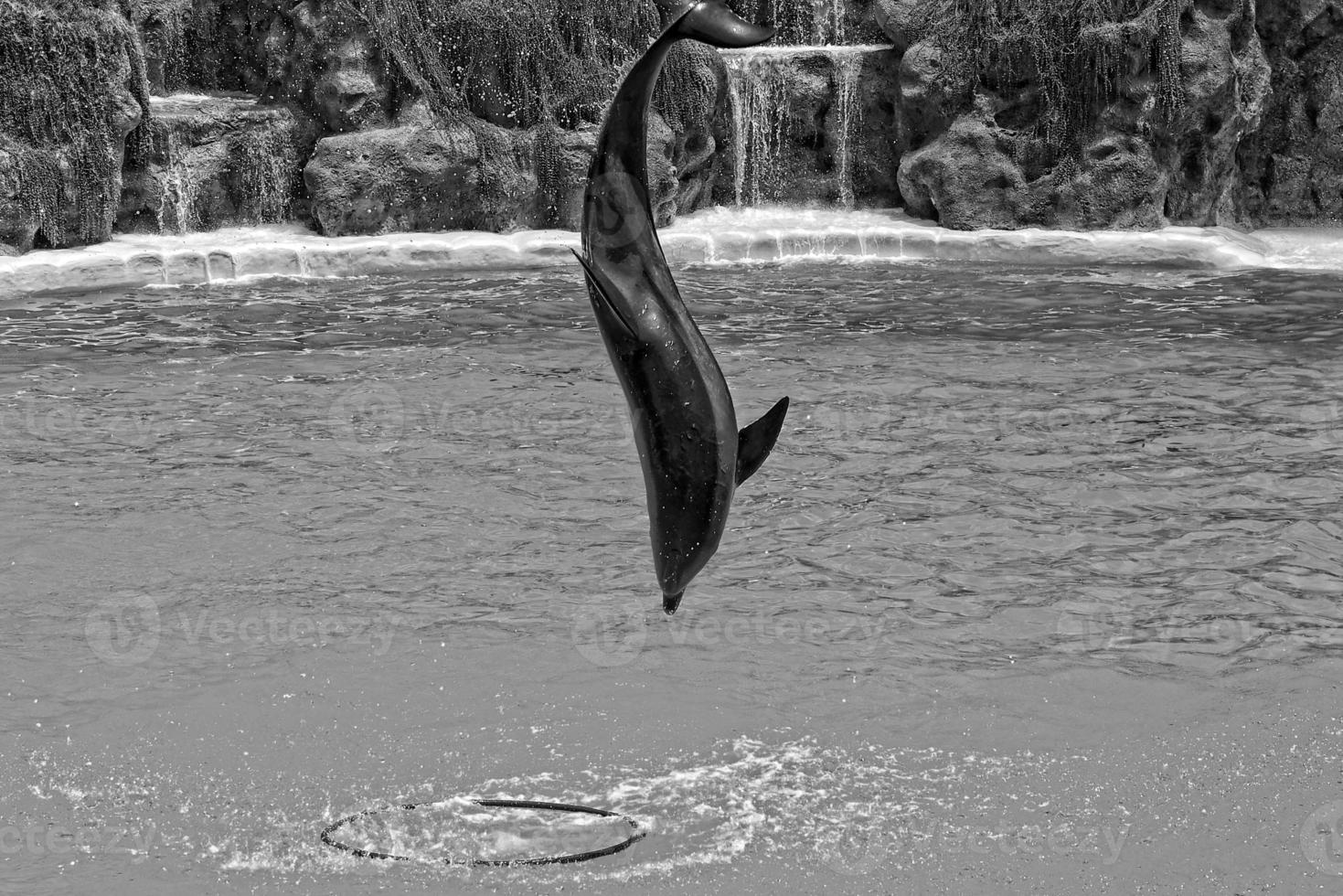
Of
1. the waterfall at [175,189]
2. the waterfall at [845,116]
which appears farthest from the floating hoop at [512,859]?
the waterfall at [845,116]

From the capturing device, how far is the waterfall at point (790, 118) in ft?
55.5

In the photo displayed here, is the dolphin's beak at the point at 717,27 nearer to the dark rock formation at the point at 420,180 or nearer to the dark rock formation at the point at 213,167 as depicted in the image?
the dark rock formation at the point at 420,180

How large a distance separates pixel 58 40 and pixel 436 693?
10.2 metres

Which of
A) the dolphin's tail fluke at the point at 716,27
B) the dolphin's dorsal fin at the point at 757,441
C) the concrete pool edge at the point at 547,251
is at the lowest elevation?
the concrete pool edge at the point at 547,251

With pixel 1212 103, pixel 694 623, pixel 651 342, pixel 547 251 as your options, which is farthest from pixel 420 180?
pixel 651 342

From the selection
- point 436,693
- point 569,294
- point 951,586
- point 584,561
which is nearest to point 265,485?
point 584,561

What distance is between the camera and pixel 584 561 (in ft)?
21.4

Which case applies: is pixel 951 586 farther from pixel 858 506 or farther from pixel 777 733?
pixel 777 733

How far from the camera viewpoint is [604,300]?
2.66m

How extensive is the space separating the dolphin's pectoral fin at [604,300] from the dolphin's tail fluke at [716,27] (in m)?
0.43

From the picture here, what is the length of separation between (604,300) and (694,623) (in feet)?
11.0

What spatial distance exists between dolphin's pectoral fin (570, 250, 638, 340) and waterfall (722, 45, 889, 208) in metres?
14.6

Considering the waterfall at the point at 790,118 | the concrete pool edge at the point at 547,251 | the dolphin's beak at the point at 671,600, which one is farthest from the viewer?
the waterfall at the point at 790,118

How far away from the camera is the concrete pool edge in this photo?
13.0 meters
